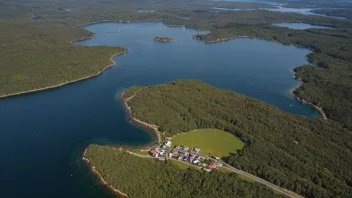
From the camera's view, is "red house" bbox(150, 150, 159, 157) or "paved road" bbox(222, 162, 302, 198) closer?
"paved road" bbox(222, 162, 302, 198)

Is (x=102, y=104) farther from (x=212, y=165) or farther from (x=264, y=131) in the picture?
(x=264, y=131)

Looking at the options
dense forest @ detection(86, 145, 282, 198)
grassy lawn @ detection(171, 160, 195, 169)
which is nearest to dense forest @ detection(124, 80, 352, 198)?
dense forest @ detection(86, 145, 282, 198)

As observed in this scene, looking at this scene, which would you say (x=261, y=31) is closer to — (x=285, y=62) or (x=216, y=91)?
(x=285, y=62)

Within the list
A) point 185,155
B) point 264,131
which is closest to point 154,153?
point 185,155

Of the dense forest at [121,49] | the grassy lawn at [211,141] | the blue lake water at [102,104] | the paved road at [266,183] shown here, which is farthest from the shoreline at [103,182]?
the dense forest at [121,49]

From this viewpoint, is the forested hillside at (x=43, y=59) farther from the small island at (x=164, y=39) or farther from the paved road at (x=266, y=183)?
the paved road at (x=266, y=183)

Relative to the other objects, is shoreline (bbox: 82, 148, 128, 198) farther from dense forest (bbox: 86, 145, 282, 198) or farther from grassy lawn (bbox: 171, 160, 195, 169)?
grassy lawn (bbox: 171, 160, 195, 169)
